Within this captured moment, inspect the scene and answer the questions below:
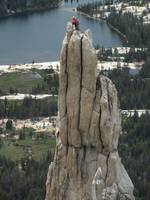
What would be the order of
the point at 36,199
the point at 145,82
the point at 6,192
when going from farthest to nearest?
the point at 145,82 < the point at 6,192 < the point at 36,199

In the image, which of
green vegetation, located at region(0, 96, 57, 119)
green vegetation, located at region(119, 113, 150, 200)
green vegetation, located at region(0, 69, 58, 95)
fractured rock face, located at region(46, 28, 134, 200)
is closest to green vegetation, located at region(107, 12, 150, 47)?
green vegetation, located at region(0, 69, 58, 95)

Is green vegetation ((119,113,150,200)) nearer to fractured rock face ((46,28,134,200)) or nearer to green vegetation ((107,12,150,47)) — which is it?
fractured rock face ((46,28,134,200))

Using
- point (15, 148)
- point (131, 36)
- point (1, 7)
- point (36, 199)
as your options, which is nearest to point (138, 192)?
point (36, 199)

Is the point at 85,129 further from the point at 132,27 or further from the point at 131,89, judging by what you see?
the point at 132,27

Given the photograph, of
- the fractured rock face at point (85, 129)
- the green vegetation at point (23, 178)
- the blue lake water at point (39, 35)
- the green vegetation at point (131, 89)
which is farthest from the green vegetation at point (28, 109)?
the fractured rock face at point (85, 129)

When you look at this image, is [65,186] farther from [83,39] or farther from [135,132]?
[135,132]
